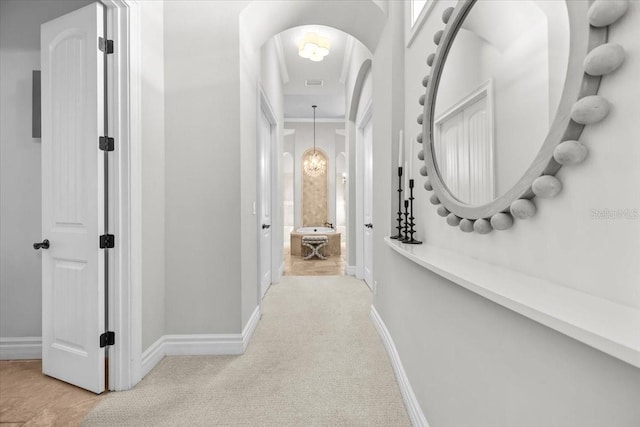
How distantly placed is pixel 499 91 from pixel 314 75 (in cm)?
478

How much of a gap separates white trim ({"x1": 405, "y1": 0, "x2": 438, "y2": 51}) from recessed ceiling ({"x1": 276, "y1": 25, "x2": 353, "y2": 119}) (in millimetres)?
2079

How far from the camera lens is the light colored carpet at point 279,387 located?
1.64 m

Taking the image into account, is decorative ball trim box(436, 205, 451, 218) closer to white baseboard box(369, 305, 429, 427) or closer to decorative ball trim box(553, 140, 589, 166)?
decorative ball trim box(553, 140, 589, 166)

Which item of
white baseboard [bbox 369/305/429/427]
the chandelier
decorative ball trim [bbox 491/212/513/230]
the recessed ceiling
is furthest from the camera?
the chandelier

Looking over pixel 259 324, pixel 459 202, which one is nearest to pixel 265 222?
pixel 259 324

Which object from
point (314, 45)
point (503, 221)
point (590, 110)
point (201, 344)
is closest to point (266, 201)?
point (314, 45)

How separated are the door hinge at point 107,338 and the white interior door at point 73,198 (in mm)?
33

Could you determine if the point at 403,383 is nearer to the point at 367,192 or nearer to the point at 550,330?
the point at 550,330

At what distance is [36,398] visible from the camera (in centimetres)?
181

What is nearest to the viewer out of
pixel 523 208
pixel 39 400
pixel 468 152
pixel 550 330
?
pixel 550 330

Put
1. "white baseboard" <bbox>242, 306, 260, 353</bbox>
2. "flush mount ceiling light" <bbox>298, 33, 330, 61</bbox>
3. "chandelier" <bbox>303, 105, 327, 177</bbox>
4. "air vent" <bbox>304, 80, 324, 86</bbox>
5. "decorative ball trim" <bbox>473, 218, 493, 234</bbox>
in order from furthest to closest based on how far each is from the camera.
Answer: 1. "chandelier" <bbox>303, 105, 327, 177</bbox>
2. "air vent" <bbox>304, 80, 324, 86</bbox>
3. "flush mount ceiling light" <bbox>298, 33, 330, 61</bbox>
4. "white baseboard" <bbox>242, 306, 260, 353</bbox>
5. "decorative ball trim" <bbox>473, 218, 493, 234</bbox>

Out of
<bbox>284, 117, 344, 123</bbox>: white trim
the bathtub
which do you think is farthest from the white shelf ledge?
<bbox>284, 117, 344, 123</bbox>: white trim

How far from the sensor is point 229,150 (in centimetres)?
235

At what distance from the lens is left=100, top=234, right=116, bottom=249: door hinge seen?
6.05ft
